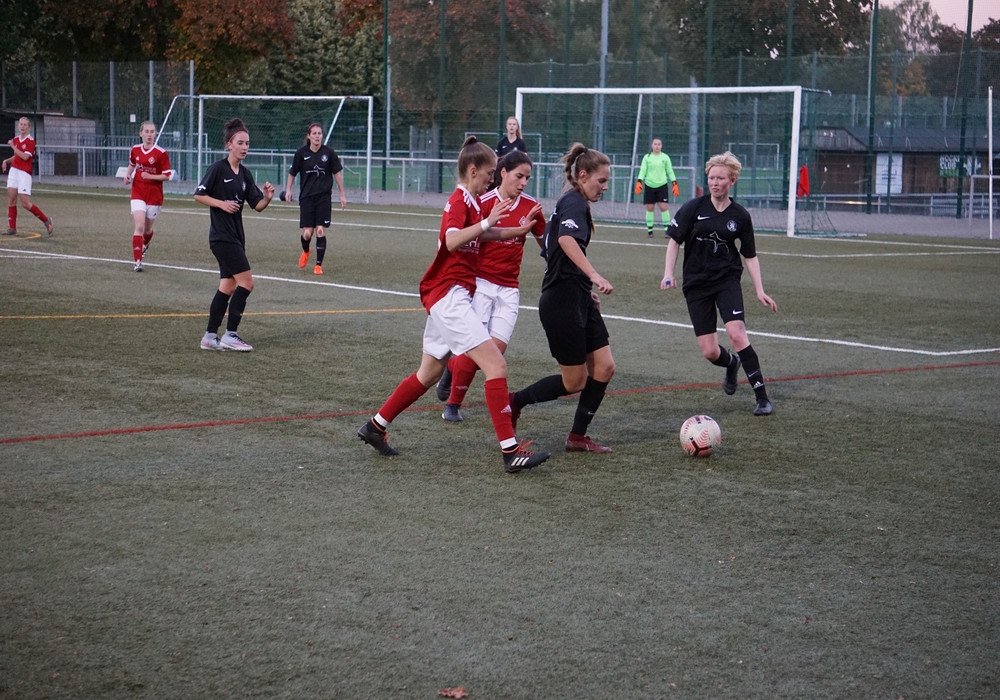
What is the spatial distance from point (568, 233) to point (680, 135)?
2594 cm

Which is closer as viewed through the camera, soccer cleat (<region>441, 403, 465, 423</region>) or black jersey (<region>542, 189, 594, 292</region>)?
black jersey (<region>542, 189, 594, 292</region>)

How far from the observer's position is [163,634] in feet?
13.0

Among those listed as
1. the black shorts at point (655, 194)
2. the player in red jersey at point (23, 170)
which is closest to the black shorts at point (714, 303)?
the player in red jersey at point (23, 170)

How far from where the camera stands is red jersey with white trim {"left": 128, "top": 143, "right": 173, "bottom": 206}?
15.8m

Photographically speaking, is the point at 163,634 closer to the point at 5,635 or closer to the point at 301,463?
the point at 5,635

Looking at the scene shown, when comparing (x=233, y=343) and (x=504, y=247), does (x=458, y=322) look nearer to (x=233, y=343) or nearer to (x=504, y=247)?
(x=504, y=247)

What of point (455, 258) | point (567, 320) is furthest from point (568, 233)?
point (455, 258)

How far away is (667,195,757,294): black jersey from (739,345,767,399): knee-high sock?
526mm

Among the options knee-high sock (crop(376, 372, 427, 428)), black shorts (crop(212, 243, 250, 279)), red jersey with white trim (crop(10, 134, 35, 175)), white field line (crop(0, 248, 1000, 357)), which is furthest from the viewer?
red jersey with white trim (crop(10, 134, 35, 175))

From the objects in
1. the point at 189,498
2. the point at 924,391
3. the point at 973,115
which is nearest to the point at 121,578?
the point at 189,498

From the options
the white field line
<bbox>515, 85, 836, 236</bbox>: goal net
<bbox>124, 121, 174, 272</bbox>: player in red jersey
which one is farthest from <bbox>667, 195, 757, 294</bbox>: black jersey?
<bbox>515, 85, 836, 236</bbox>: goal net

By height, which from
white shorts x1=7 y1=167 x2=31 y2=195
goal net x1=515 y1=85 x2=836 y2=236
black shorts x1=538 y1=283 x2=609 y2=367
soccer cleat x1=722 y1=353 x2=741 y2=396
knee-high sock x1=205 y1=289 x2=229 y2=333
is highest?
goal net x1=515 y1=85 x2=836 y2=236

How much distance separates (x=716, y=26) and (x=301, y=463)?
2914 centimetres

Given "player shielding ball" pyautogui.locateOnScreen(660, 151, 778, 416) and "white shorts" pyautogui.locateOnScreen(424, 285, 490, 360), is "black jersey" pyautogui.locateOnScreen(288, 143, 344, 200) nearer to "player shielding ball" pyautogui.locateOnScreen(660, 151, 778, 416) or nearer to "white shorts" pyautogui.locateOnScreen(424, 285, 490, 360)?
"player shielding ball" pyautogui.locateOnScreen(660, 151, 778, 416)
